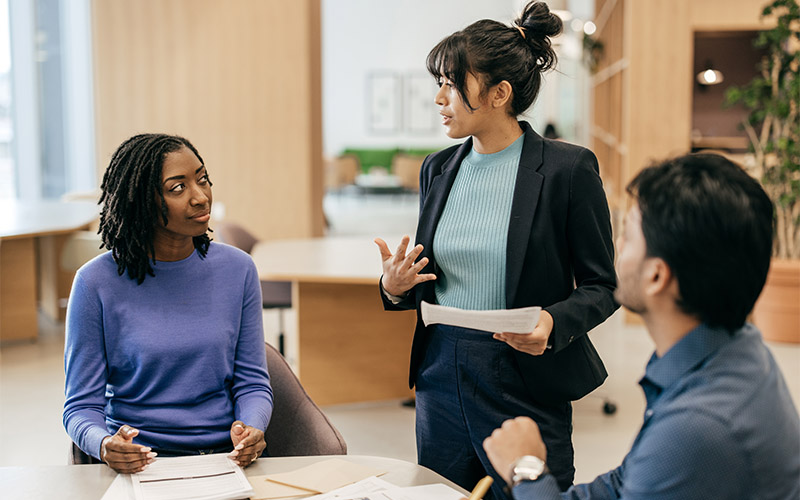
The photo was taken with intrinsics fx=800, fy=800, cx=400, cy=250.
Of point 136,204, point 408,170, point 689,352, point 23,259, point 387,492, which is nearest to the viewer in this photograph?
point 689,352

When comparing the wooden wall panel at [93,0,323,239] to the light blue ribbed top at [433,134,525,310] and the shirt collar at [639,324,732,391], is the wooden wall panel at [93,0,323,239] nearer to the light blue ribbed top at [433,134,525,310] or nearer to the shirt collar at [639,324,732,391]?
the light blue ribbed top at [433,134,525,310]

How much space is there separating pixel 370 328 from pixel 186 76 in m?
3.44

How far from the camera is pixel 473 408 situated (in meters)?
1.74

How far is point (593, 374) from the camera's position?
1.78 m

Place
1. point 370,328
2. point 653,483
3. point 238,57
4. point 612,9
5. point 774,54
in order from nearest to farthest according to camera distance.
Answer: point 653,483
point 370,328
point 774,54
point 238,57
point 612,9

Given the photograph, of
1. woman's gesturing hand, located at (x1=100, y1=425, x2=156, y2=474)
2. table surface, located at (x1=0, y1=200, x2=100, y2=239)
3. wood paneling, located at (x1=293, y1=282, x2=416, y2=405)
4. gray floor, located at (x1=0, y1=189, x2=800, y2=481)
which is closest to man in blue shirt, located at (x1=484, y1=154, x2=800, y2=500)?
woman's gesturing hand, located at (x1=100, y1=425, x2=156, y2=474)

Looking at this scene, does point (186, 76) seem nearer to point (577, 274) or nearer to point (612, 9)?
point (612, 9)

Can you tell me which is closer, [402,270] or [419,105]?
[402,270]

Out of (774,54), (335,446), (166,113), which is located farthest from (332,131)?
(335,446)

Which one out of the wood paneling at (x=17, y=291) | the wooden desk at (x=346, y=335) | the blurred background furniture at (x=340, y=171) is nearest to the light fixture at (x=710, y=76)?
the wooden desk at (x=346, y=335)

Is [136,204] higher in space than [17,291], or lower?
higher

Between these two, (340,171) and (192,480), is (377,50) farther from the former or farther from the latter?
(192,480)

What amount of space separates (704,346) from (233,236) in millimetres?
3822

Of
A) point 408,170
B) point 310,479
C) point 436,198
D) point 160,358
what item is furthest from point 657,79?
point 408,170
